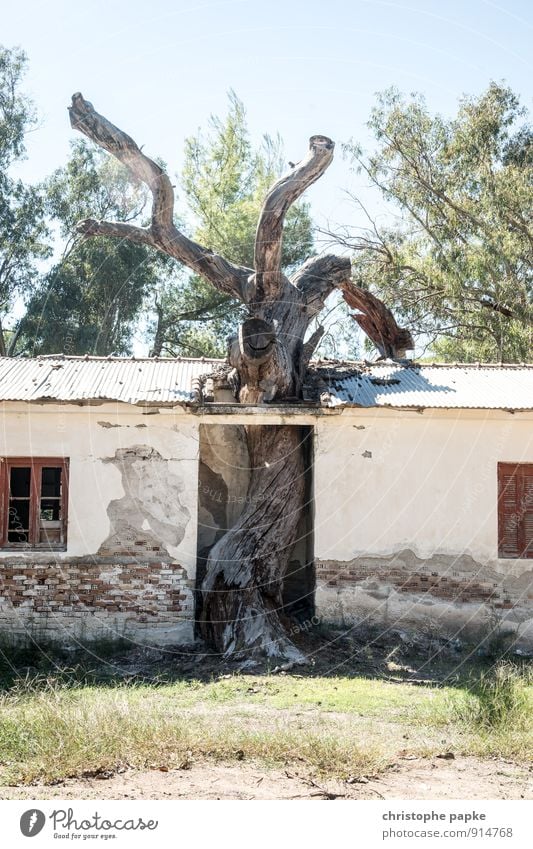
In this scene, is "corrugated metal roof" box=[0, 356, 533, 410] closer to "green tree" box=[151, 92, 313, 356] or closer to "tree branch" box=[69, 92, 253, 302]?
"tree branch" box=[69, 92, 253, 302]

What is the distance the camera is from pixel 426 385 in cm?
1237

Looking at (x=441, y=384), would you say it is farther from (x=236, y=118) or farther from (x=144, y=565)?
(x=236, y=118)

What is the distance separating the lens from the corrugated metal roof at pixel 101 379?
11.1 metres

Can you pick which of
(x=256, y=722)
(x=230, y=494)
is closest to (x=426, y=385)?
(x=230, y=494)

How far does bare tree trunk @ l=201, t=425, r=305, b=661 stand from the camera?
10.6 metres

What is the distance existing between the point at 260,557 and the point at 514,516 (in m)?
3.45

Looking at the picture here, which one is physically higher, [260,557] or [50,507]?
[50,507]

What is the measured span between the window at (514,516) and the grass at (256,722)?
9.15ft

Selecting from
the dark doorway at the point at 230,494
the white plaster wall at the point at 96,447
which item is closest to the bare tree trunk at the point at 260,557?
the dark doorway at the point at 230,494

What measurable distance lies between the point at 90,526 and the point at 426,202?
43.8ft

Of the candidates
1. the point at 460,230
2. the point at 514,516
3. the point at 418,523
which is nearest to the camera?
the point at 418,523

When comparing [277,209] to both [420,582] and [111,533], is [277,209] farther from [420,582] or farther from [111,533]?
[420,582]

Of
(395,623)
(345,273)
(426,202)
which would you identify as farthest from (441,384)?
(426,202)

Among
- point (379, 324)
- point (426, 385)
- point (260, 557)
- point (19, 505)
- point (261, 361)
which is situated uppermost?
point (379, 324)
